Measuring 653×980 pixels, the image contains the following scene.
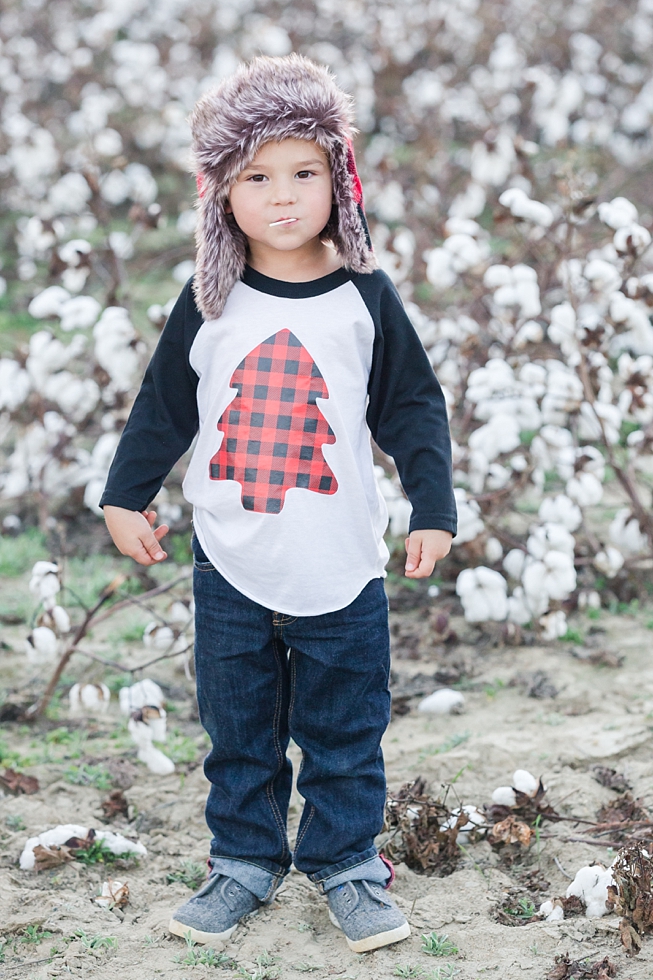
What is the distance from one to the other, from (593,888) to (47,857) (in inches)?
42.8

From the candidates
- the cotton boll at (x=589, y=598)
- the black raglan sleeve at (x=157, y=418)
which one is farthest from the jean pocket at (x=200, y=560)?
the cotton boll at (x=589, y=598)

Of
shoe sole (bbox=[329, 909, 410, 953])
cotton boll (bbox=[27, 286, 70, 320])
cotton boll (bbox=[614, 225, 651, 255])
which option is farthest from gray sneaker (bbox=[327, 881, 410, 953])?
cotton boll (bbox=[27, 286, 70, 320])

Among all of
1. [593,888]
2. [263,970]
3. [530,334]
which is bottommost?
[263,970]

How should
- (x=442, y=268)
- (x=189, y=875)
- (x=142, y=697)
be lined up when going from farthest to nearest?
1. (x=442, y=268)
2. (x=142, y=697)
3. (x=189, y=875)

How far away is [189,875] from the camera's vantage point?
2.36m

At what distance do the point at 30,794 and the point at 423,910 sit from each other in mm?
993

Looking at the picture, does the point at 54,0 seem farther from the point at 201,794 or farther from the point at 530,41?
the point at 201,794

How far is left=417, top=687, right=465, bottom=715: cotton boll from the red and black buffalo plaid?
118cm

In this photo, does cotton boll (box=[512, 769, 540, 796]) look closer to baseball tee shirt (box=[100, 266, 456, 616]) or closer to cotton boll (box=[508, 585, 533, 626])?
baseball tee shirt (box=[100, 266, 456, 616])

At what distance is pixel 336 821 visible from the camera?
82.4 inches

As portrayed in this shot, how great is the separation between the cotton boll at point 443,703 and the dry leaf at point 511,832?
2.11 feet

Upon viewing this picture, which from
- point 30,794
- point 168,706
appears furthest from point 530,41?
point 30,794

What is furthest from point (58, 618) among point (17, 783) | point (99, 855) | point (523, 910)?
point (523, 910)

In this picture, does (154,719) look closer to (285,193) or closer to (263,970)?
(263,970)
